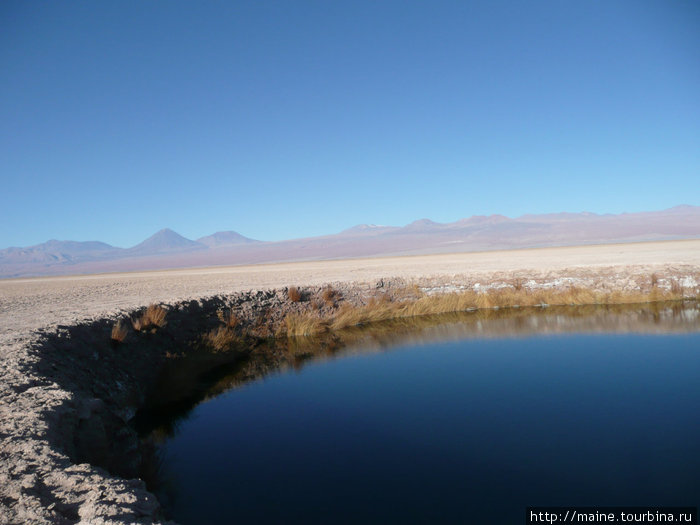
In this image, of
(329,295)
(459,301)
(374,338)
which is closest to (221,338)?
(374,338)

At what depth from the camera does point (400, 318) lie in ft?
61.3

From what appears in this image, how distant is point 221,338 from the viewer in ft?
45.1

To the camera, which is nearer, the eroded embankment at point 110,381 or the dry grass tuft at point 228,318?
the eroded embankment at point 110,381

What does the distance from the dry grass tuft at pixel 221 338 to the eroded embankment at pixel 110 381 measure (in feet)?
0.12

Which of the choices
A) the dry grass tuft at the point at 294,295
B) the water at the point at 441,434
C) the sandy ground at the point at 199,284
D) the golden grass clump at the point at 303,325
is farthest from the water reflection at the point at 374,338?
the sandy ground at the point at 199,284

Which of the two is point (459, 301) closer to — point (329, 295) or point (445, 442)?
point (329, 295)

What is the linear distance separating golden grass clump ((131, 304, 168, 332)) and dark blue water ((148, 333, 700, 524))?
142 inches

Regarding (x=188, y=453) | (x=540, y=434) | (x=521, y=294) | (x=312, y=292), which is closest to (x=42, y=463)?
(x=188, y=453)

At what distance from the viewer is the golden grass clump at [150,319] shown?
11.8m

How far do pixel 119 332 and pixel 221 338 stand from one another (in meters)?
3.60

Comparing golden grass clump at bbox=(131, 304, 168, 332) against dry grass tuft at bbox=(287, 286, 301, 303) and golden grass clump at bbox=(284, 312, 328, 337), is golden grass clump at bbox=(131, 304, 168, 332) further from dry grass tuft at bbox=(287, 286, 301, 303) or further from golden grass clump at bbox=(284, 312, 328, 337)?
dry grass tuft at bbox=(287, 286, 301, 303)

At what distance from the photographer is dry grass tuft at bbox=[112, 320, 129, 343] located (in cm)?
1044

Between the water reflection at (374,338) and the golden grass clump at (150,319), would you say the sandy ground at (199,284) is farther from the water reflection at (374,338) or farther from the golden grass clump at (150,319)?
the water reflection at (374,338)

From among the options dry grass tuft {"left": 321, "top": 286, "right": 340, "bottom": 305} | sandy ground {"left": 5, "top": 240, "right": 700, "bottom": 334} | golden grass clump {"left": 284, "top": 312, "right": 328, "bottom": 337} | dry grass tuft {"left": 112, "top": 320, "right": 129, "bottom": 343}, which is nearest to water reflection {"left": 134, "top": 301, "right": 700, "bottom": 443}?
golden grass clump {"left": 284, "top": 312, "right": 328, "bottom": 337}
